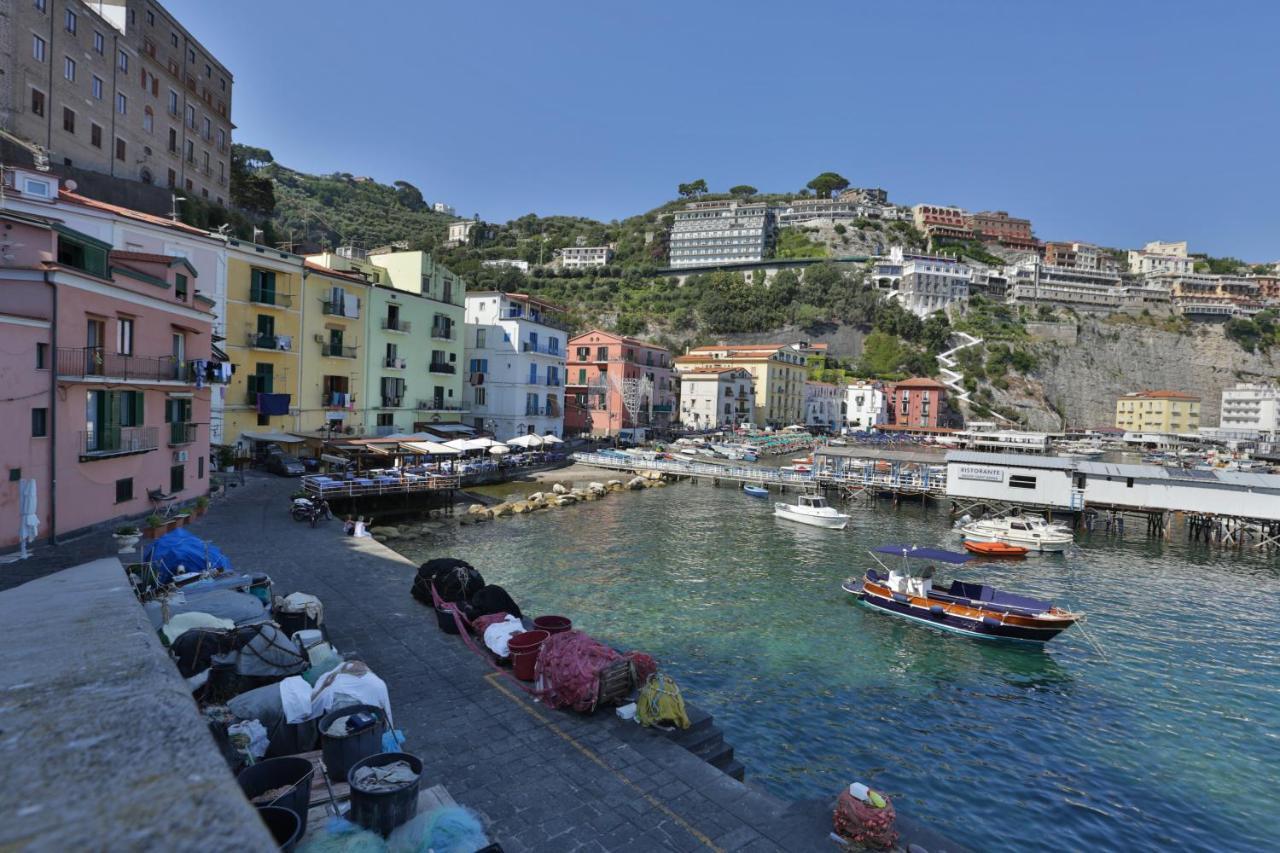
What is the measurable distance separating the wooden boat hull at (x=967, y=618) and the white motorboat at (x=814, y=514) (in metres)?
13.6

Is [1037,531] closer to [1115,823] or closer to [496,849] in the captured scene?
[1115,823]

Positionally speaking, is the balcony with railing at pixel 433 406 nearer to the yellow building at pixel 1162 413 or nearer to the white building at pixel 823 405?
the white building at pixel 823 405

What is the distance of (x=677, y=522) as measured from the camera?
116 feet

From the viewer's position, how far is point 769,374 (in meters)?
92.0

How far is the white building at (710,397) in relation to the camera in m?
83.6

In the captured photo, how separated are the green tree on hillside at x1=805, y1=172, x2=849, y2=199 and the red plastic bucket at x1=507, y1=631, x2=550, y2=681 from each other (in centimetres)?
19762

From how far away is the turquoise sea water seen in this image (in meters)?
11.5

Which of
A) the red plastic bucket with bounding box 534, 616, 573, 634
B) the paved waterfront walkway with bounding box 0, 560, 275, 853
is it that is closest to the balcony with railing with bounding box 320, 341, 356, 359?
the red plastic bucket with bounding box 534, 616, 573, 634

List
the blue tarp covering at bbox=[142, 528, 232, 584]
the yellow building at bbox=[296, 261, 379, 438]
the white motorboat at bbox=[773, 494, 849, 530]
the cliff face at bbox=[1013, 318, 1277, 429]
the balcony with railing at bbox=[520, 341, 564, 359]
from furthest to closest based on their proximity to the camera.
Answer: the cliff face at bbox=[1013, 318, 1277, 429], the balcony with railing at bbox=[520, 341, 564, 359], the yellow building at bbox=[296, 261, 379, 438], the white motorboat at bbox=[773, 494, 849, 530], the blue tarp covering at bbox=[142, 528, 232, 584]

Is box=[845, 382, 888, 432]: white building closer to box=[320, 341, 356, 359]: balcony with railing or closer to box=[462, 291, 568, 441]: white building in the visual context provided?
box=[462, 291, 568, 441]: white building

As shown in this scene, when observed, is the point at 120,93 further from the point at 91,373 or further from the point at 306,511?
the point at 306,511

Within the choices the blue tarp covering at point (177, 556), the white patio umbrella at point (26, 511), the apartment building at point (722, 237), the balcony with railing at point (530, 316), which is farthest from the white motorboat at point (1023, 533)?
the apartment building at point (722, 237)

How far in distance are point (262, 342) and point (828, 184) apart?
185 m

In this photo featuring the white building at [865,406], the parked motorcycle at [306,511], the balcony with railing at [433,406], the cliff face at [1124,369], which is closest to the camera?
the parked motorcycle at [306,511]
